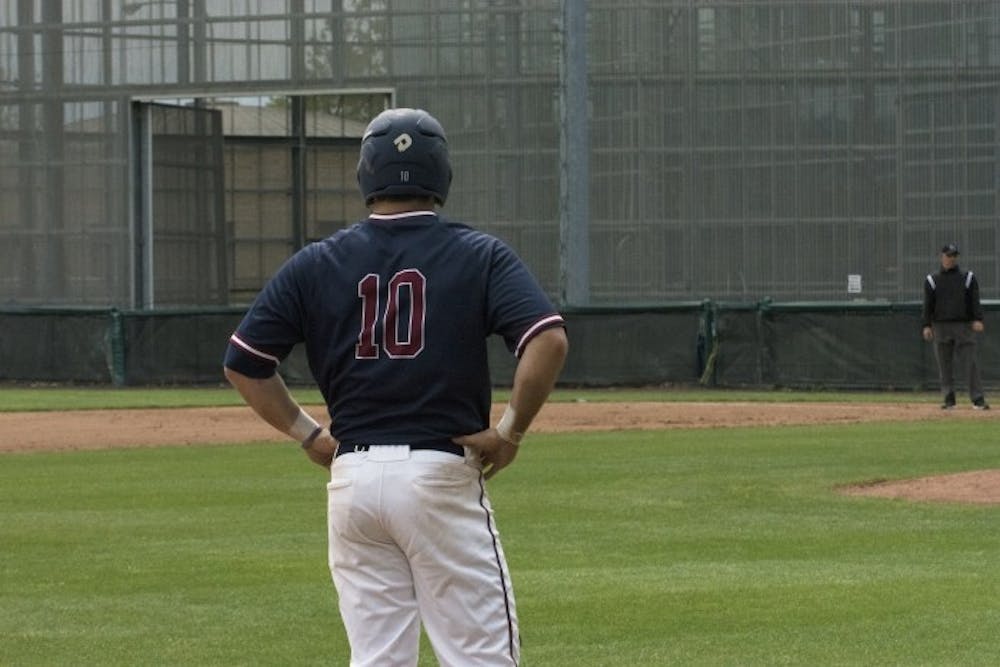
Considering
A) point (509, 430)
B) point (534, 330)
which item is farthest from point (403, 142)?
point (509, 430)

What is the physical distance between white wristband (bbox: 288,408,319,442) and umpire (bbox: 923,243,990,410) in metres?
18.6

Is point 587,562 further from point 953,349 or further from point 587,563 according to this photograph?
point 953,349

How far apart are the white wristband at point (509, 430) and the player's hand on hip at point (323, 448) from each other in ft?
1.43

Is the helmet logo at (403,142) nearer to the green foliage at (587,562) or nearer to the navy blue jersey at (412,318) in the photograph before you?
the navy blue jersey at (412,318)

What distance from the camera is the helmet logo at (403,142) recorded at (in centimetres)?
505

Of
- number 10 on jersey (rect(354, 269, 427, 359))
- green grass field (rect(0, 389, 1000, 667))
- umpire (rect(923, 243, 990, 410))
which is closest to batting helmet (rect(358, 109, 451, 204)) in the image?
number 10 on jersey (rect(354, 269, 427, 359))

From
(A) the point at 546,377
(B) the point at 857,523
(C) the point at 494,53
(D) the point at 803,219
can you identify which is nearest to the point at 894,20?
Answer: (D) the point at 803,219

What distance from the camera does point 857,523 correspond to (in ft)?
40.3

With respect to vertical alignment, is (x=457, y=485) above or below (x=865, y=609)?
above

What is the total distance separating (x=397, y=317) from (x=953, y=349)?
19300 mm

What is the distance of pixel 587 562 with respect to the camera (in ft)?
34.7

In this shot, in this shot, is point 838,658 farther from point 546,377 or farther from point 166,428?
point 166,428

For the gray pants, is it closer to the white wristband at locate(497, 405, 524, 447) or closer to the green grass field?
the green grass field

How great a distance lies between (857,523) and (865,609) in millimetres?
3473
